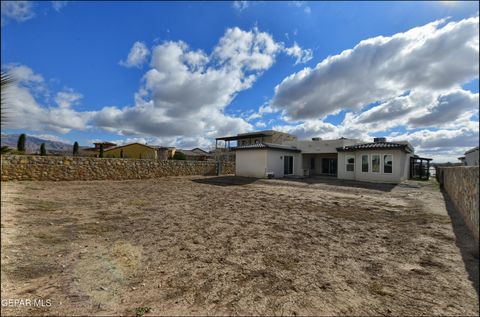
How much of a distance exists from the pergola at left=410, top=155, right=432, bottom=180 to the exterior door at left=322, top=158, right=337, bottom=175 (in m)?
7.06

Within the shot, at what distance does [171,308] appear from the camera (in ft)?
8.47

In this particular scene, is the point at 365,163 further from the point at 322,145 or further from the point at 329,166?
the point at 329,166

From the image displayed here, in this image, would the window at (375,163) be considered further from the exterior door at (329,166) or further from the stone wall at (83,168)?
the stone wall at (83,168)

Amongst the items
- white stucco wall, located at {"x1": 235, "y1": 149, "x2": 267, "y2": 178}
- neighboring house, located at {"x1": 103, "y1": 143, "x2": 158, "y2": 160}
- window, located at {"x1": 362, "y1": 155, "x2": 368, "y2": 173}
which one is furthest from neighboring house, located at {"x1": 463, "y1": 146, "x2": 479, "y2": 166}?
neighboring house, located at {"x1": 103, "y1": 143, "x2": 158, "y2": 160}

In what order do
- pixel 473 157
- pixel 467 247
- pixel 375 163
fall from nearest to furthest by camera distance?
pixel 467 247 < pixel 375 163 < pixel 473 157

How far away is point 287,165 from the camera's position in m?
22.0

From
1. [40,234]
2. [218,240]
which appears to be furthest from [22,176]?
A: [218,240]

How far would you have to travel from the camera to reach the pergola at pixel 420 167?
22609mm

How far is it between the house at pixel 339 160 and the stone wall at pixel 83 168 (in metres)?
6.08

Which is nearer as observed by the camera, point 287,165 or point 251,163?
point 251,163

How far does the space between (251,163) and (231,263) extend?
55.4 ft

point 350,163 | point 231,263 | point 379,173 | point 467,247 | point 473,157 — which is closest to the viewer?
point 231,263

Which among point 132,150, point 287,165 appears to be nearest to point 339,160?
point 287,165

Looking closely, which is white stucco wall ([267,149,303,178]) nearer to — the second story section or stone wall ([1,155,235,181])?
stone wall ([1,155,235,181])
